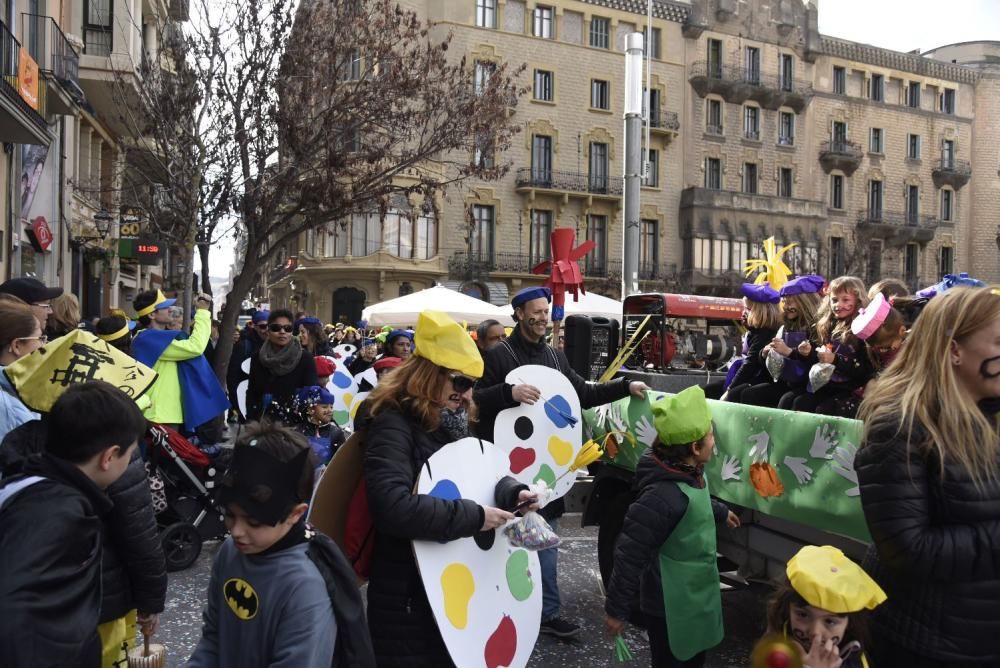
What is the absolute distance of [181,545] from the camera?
5.90m

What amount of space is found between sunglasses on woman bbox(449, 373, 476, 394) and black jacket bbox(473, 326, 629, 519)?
1326 millimetres

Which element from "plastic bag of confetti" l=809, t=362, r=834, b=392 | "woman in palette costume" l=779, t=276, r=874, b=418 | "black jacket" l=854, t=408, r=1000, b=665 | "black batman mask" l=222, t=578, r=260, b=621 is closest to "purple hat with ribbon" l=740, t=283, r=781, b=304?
"woman in palette costume" l=779, t=276, r=874, b=418

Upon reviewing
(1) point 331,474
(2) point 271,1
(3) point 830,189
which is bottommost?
(1) point 331,474

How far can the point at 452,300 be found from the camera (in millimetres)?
17500

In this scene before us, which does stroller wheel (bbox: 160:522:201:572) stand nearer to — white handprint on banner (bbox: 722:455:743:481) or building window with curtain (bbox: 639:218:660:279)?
white handprint on banner (bbox: 722:455:743:481)

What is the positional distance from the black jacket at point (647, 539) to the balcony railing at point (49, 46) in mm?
15961

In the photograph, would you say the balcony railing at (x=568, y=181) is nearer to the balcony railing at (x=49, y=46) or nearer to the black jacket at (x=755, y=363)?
the balcony railing at (x=49, y=46)

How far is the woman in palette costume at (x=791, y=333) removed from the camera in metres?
4.48

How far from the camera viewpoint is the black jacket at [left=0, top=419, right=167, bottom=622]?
2.68m

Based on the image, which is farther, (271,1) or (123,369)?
(271,1)

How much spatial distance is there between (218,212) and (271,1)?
3.20 m

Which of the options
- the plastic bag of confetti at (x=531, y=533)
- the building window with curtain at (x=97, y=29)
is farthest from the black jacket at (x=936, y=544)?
the building window with curtain at (x=97, y=29)

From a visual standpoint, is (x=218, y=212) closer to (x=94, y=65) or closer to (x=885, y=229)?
(x=94, y=65)

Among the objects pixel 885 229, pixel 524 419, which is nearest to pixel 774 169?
pixel 885 229
